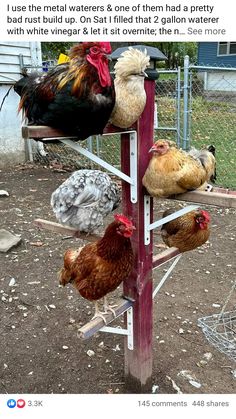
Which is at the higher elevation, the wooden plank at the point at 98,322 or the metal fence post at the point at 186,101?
the metal fence post at the point at 186,101

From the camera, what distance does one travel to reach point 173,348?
1876 millimetres

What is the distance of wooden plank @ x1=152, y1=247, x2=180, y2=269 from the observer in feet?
5.03

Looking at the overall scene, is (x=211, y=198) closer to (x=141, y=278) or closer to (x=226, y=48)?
(x=141, y=278)

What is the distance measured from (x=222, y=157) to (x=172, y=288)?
298 cm

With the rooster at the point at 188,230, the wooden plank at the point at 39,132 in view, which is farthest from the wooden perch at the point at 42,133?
the rooster at the point at 188,230

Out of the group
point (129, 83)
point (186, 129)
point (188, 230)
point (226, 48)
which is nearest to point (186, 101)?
point (186, 129)

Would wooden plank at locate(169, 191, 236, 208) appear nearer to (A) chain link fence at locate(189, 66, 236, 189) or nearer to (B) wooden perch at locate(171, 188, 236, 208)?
(B) wooden perch at locate(171, 188, 236, 208)

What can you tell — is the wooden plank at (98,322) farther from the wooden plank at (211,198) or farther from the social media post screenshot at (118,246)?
the wooden plank at (211,198)

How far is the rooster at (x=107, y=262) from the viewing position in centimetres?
130

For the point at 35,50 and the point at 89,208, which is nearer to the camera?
the point at 89,208

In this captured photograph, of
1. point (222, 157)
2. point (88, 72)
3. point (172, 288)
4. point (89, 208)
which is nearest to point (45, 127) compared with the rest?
point (88, 72)

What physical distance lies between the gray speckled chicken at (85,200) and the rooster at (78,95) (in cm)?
60
